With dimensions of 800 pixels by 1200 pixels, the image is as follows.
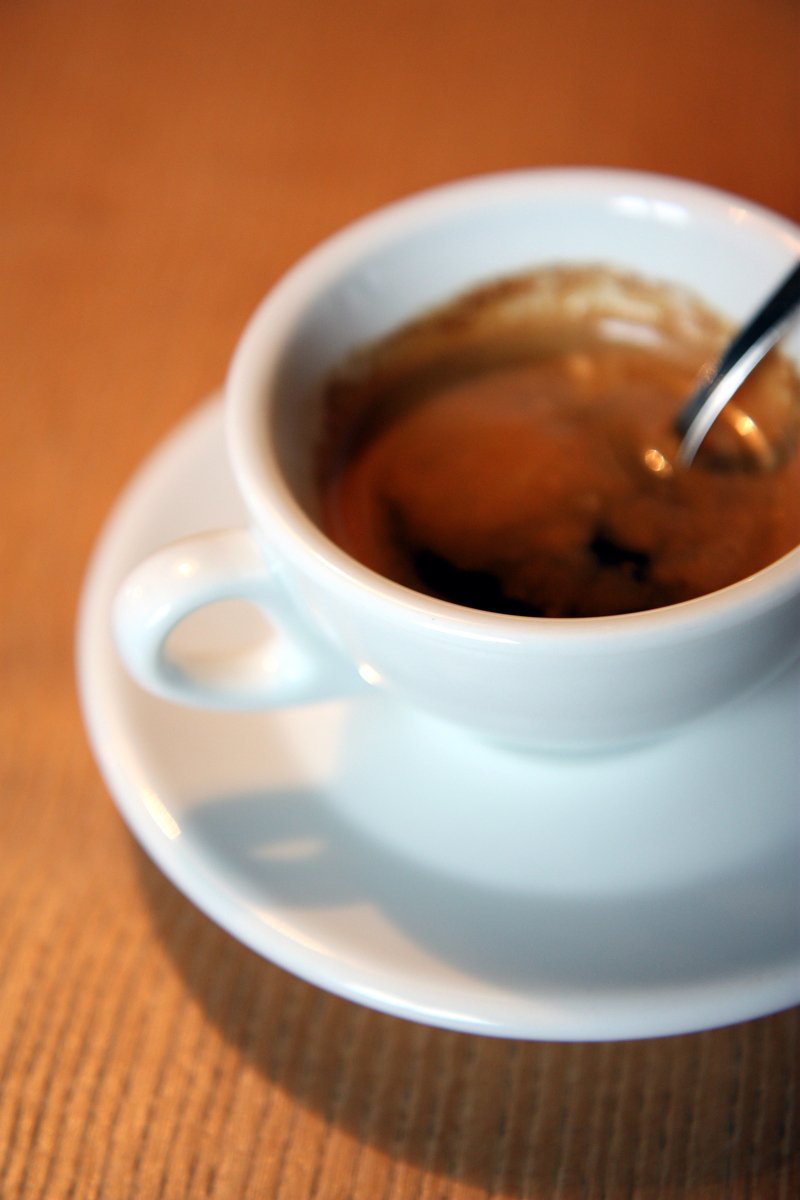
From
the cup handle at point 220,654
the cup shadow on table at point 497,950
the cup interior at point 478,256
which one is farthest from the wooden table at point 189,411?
the cup interior at point 478,256

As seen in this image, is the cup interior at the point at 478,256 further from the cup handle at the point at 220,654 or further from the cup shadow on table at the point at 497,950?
the cup shadow on table at the point at 497,950

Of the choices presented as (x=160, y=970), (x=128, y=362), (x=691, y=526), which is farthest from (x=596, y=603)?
(x=128, y=362)

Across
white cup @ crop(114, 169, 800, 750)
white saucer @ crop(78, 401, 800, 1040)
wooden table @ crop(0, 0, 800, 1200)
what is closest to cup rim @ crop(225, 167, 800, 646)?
white cup @ crop(114, 169, 800, 750)

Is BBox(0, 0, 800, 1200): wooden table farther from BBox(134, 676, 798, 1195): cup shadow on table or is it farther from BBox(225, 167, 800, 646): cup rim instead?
BBox(225, 167, 800, 646): cup rim

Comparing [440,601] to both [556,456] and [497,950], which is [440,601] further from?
[556,456]

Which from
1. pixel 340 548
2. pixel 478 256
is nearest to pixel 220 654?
pixel 340 548
